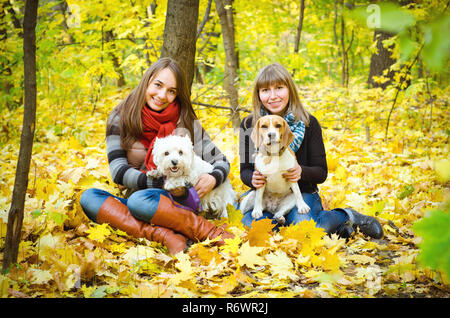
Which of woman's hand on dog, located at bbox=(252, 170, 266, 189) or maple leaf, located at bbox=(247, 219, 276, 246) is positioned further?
woman's hand on dog, located at bbox=(252, 170, 266, 189)

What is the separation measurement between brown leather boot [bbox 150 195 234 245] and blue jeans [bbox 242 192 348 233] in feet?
1.44

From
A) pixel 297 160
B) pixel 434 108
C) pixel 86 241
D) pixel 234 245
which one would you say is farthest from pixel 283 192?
pixel 434 108

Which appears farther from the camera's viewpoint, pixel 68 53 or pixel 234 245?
pixel 68 53

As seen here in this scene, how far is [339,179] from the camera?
14.5 ft

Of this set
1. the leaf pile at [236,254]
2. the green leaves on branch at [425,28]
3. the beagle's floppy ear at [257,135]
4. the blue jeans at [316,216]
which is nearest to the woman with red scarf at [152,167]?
the leaf pile at [236,254]

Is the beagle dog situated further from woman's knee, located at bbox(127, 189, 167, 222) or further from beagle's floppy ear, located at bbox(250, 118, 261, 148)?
woman's knee, located at bbox(127, 189, 167, 222)

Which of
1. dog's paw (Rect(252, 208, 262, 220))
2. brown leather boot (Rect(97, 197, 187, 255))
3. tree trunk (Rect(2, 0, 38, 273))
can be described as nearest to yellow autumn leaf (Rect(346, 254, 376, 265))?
dog's paw (Rect(252, 208, 262, 220))

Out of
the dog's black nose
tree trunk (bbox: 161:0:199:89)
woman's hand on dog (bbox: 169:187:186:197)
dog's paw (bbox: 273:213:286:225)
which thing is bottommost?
dog's paw (bbox: 273:213:286:225)

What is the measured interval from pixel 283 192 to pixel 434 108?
5854mm

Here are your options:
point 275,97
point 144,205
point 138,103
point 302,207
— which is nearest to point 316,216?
point 302,207

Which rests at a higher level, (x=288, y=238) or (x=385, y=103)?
(x=385, y=103)

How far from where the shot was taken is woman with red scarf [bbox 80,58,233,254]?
2.53 metres
